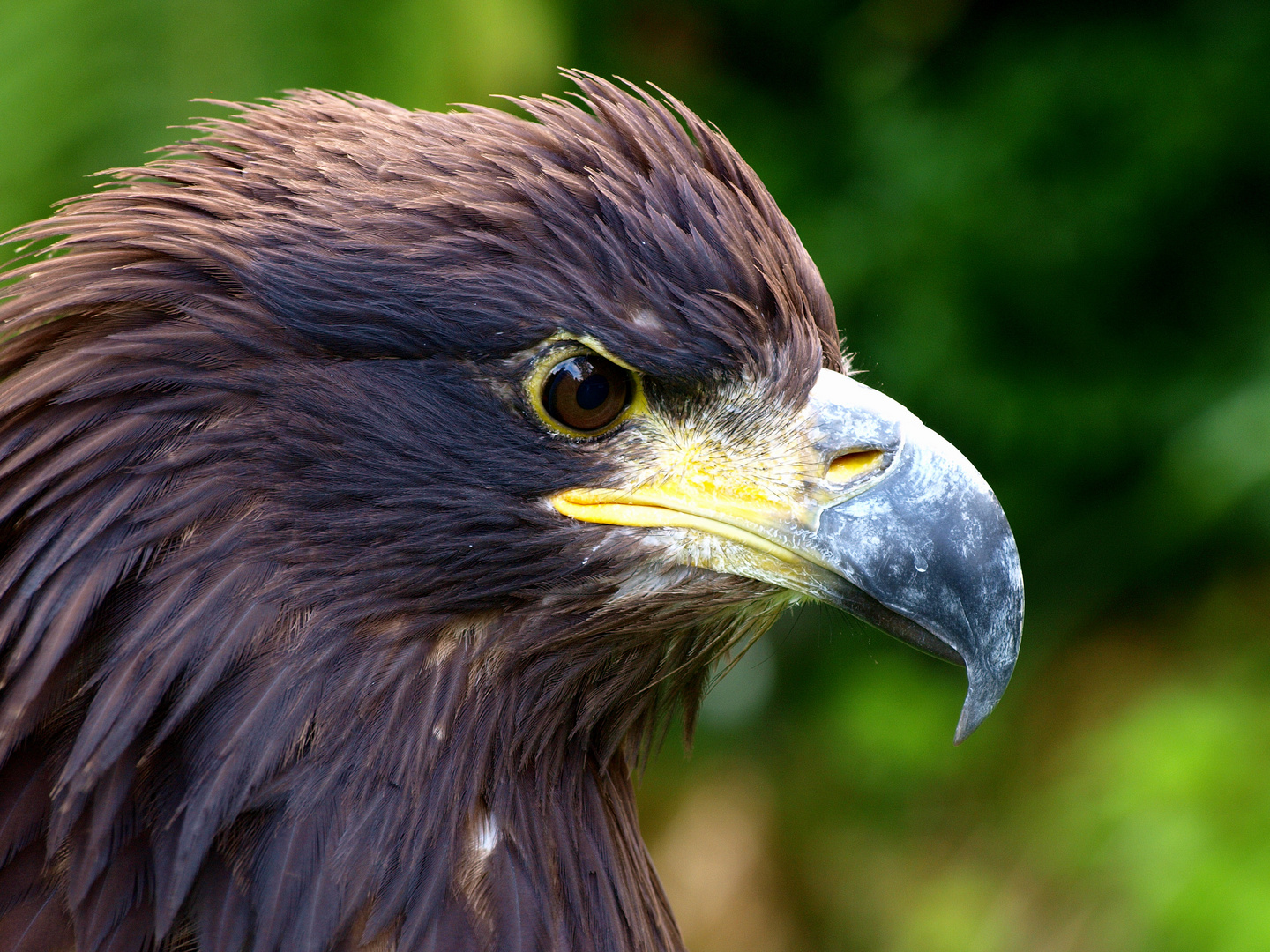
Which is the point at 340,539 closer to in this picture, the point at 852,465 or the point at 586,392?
the point at 586,392

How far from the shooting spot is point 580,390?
2133 mm

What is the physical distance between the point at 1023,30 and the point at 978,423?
1530 mm

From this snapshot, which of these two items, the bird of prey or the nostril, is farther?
the nostril

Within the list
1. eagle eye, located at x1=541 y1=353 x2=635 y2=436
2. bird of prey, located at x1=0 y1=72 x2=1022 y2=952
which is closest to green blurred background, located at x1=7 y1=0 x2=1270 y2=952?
bird of prey, located at x1=0 y1=72 x2=1022 y2=952

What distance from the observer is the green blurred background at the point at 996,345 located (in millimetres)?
4711

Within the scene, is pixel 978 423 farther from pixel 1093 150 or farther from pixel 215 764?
pixel 215 764

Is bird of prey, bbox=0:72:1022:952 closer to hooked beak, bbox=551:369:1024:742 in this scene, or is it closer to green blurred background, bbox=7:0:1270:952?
hooked beak, bbox=551:369:1024:742

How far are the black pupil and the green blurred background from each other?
3028 mm

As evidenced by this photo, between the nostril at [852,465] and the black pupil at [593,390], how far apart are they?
389 mm

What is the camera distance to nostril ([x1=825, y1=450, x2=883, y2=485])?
2223 millimetres

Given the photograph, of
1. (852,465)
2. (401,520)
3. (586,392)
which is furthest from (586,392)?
(852,465)

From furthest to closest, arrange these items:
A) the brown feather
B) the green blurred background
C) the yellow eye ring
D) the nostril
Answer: the green blurred background
the nostril
the yellow eye ring
the brown feather

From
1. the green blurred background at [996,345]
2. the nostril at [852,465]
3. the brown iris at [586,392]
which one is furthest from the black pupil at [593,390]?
the green blurred background at [996,345]

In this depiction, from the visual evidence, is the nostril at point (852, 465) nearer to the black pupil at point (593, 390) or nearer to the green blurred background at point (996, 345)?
the black pupil at point (593, 390)
